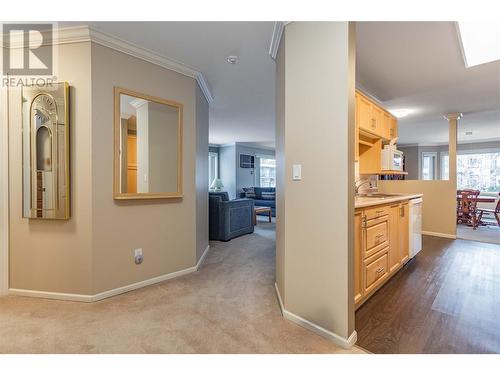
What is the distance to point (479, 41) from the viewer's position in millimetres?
2223

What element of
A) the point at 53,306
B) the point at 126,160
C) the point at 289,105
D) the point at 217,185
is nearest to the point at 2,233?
the point at 53,306

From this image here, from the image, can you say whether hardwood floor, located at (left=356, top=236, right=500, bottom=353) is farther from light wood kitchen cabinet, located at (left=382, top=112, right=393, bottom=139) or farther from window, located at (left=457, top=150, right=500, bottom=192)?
window, located at (left=457, top=150, right=500, bottom=192)

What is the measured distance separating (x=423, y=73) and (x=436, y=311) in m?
2.54

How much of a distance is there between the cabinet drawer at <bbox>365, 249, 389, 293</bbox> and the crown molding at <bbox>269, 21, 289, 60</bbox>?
202 cm

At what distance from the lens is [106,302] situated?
2113mm

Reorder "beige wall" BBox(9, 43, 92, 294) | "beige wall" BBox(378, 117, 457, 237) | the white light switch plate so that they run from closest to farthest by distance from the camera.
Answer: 1. the white light switch plate
2. "beige wall" BBox(9, 43, 92, 294)
3. "beige wall" BBox(378, 117, 457, 237)

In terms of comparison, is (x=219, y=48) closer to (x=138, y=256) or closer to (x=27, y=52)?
Answer: (x=27, y=52)

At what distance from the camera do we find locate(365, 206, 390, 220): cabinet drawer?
201 centimetres

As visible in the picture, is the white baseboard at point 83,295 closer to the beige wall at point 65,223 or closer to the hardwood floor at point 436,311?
the beige wall at point 65,223

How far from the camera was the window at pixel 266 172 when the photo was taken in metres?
9.43

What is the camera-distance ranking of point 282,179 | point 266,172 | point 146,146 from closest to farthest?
point 282,179 < point 146,146 < point 266,172

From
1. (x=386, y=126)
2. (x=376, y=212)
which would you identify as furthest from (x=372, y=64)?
(x=376, y=212)

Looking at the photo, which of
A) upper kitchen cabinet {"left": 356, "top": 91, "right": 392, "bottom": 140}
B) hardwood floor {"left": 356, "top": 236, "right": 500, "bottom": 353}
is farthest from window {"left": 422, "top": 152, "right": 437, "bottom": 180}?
upper kitchen cabinet {"left": 356, "top": 91, "right": 392, "bottom": 140}
